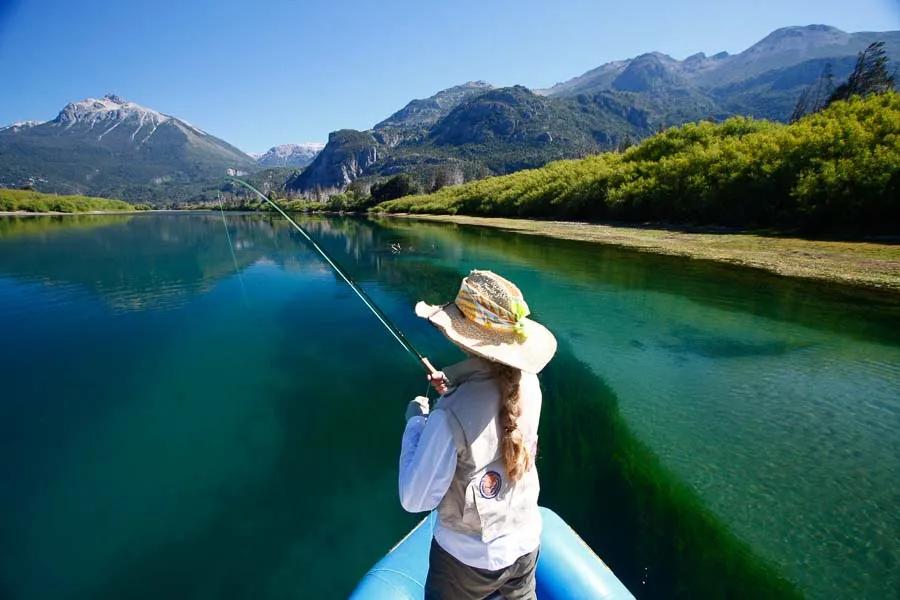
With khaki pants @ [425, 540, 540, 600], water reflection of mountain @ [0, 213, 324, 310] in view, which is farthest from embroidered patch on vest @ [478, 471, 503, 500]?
water reflection of mountain @ [0, 213, 324, 310]

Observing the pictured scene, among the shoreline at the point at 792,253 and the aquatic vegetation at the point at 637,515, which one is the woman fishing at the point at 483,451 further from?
the shoreline at the point at 792,253

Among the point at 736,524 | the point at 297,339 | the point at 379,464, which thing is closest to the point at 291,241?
the point at 297,339

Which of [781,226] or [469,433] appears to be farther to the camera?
[781,226]

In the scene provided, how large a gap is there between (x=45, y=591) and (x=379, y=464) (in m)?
3.86

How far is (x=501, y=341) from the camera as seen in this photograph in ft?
5.88

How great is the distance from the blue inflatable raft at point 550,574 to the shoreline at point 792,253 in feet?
53.7

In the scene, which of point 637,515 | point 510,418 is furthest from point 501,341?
point 637,515

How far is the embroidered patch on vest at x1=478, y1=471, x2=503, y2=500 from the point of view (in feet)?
5.74

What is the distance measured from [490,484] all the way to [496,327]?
25.9 inches

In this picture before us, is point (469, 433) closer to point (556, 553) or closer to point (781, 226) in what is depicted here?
point (556, 553)

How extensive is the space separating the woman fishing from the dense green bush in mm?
29019

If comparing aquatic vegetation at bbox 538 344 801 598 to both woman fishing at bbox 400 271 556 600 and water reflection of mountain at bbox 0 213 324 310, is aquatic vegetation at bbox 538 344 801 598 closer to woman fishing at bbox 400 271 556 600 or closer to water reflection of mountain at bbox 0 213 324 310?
woman fishing at bbox 400 271 556 600

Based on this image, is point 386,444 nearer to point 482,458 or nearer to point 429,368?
point 429,368

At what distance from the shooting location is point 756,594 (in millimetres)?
4164
